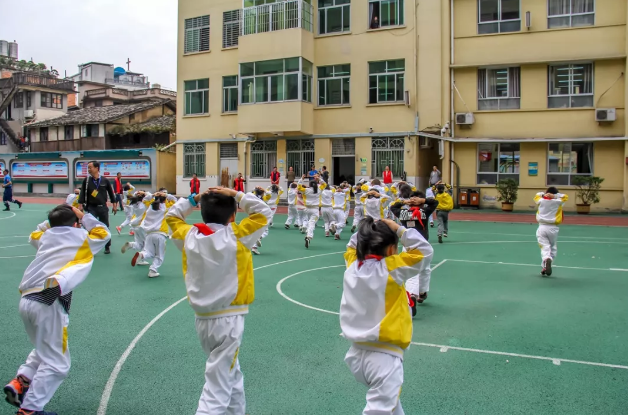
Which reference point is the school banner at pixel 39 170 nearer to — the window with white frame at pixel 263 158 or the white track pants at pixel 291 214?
the window with white frame at pixel 263 158

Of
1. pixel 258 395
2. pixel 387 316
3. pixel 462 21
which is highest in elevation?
pixel 462 21

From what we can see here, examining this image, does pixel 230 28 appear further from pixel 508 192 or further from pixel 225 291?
pixel 225 291

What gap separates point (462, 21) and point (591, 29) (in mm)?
5516

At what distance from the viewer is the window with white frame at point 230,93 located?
98.7 ft

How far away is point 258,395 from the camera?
4.72 m

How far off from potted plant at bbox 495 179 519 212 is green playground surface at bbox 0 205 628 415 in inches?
493

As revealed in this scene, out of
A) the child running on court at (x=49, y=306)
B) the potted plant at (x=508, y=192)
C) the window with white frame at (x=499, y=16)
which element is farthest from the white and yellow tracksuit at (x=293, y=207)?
the child running on court at (x=49, y=306)

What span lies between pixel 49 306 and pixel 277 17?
2570 cm

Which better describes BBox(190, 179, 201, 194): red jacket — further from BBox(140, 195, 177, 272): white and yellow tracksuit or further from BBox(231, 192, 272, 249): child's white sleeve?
BBox(231, 192, 272, 249): child's white sleeve

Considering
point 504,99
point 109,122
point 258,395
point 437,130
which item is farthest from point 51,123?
point 258,395

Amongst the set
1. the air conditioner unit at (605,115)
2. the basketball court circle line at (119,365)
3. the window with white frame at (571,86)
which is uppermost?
the window with white frame at (571,86)

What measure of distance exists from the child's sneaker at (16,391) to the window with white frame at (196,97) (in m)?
28.1

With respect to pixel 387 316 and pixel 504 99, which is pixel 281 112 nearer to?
pixel 504 99

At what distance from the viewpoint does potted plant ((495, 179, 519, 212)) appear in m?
23.4
